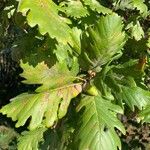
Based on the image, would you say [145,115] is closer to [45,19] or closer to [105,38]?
[105,38]

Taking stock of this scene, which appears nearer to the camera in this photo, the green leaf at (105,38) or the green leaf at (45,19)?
the green leaf at (45,19)

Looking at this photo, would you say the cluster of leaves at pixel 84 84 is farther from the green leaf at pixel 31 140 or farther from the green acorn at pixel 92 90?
the green leaf at pixel 31 140

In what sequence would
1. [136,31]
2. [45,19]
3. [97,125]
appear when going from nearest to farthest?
[45,19] → [97,125] → [136,31]

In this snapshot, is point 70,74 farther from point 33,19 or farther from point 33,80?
point 33,19

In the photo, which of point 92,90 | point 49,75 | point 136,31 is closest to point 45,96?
point 49,75

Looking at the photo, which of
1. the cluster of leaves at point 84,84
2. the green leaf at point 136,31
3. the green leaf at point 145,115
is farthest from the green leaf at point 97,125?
the green leaf at point 136,31

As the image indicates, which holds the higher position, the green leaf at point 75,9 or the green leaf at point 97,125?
the green leaf at point 75,9
